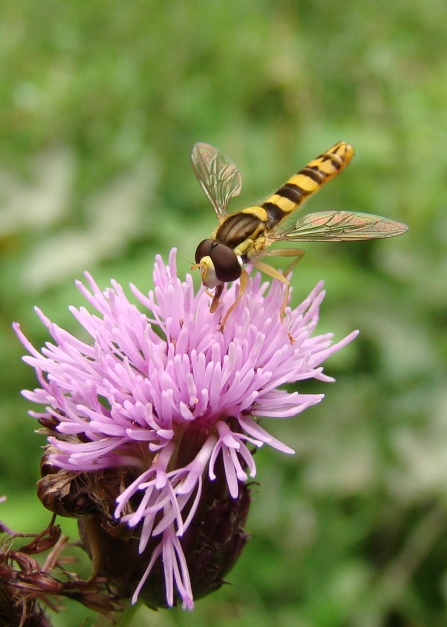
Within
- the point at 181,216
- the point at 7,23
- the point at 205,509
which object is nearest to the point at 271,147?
the point at 181,216

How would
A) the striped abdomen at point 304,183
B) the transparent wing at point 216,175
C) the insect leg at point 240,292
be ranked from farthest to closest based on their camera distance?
1. the transparent wing at point 216,175
2. the striped abdomen at point 304,183
3. the insect leg at point 240,292

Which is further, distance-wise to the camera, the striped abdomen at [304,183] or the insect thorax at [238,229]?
the striped abdomen at [304,183]

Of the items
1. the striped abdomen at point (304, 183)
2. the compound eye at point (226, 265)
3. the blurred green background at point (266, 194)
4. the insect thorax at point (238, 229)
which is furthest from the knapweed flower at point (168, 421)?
the blurred green background at point (266, 194)

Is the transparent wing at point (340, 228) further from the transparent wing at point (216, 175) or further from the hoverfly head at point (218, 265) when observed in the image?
the transparent wing at point (216, 175)

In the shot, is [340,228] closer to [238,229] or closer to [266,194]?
[238,229]

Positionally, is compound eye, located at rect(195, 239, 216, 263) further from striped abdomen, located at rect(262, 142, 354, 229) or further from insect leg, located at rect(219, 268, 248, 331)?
striped abdomen, located at rect(262, 142, 354, 229)

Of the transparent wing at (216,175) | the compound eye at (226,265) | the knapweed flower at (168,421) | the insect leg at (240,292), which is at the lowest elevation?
the knapweed flower at (168,421)

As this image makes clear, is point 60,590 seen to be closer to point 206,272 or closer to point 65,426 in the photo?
point 65,426

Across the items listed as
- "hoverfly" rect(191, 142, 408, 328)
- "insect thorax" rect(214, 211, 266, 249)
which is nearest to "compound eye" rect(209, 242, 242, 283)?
"hoverfly" rect(191, 142, 408, 328)

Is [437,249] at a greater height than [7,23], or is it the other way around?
[7,23]
